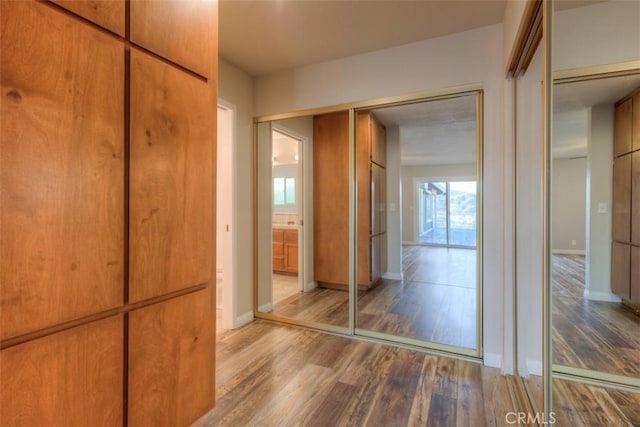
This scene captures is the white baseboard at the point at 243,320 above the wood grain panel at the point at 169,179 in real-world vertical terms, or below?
below

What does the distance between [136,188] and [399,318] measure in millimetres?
2768

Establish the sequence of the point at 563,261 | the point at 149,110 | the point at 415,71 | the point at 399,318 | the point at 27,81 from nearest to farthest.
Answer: the point at 27,81, the point at 149,110, the point at 563,261, the point at 415,71, the point at 399,318

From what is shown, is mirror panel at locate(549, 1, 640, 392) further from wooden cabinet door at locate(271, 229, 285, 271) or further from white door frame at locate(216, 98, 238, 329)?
wooden cabinet door at locate(271, 229, 285, 271)

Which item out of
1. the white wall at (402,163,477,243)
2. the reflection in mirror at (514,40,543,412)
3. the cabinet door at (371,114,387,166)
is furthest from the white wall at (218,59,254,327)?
the white wall at (402,163,477,243)

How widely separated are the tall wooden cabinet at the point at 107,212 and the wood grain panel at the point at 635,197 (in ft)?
6.16

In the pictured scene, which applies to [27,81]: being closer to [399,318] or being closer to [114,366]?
[114,366]

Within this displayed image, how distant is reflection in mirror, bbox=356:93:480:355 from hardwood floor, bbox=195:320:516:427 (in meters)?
0.33

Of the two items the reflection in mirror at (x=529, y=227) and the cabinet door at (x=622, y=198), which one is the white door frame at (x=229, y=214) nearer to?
the reflection in mirror at (x=529, y=227)

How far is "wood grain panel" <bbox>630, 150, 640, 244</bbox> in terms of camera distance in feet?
4.10

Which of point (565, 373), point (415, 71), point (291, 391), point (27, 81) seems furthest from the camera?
point (415, 71)

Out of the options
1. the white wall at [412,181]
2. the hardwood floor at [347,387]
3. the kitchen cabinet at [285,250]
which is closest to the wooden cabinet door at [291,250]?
the kitchen cabinet at [285,250]

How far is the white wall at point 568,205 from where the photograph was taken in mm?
1371

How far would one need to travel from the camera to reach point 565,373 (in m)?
1.49

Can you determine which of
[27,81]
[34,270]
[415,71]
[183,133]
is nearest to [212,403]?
[34,270]
